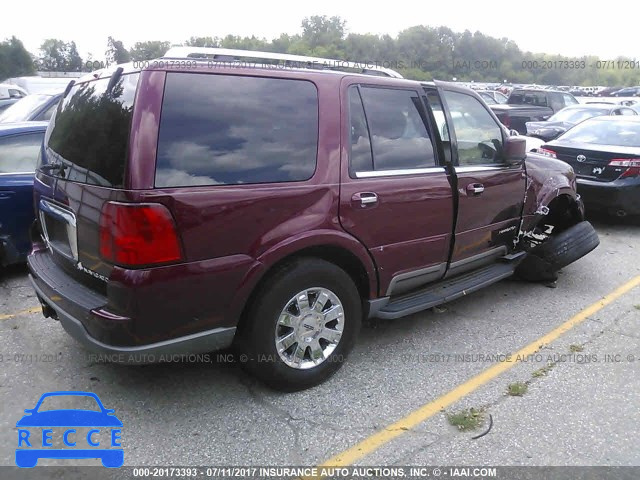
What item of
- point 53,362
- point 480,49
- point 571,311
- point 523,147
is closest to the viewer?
point 53,362

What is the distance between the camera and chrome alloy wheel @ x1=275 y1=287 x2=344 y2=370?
3045mm

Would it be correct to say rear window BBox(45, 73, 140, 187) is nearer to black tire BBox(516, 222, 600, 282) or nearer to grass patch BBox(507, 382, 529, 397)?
grass patch BBox(507, 382, 529, 397)

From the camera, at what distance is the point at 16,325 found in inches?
158

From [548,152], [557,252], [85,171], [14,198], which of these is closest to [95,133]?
[85,171]

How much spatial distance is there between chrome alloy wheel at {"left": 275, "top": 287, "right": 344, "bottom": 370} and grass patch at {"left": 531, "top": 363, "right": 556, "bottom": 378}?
4.54 ft

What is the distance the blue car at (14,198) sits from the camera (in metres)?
4.61

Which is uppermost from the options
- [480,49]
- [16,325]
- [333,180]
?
[480,49]

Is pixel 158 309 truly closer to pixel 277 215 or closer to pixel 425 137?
pixel 277 215

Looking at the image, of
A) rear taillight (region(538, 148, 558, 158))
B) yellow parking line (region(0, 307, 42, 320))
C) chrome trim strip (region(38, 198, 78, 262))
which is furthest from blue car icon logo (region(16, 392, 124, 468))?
rear taillight (region(538, 148, 558, 158))

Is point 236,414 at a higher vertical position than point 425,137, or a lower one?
lower

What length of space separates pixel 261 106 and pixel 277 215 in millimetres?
623

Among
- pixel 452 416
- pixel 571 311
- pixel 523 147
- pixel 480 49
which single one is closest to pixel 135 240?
pixel 452 416

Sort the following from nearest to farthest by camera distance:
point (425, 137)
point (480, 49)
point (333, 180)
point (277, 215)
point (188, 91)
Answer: point (188, 91)
point (277, 215)
point (333, 180)
point (425, 137)
point (480, 49)

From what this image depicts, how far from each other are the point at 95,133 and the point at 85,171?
22 cm
